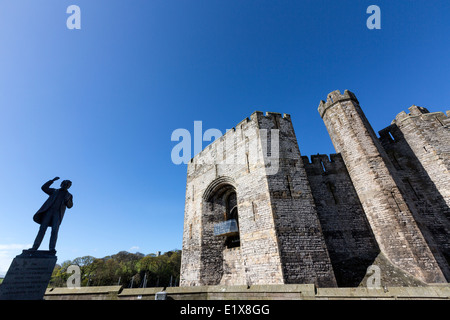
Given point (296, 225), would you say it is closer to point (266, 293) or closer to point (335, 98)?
point (266, 293)

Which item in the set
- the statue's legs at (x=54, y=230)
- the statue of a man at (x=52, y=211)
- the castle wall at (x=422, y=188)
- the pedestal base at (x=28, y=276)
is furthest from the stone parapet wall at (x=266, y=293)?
the castle wall at (x=422, y=188)

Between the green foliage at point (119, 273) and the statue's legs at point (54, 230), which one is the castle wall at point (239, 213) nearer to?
the statue's legs at point (54, 230)

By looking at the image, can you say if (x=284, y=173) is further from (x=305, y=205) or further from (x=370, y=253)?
(x=370, y=253)

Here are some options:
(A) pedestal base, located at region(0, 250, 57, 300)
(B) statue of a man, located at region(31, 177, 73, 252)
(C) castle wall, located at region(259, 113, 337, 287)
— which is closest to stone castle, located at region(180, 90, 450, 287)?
(C) castle wall, located at region(259, 113, 337, 287)

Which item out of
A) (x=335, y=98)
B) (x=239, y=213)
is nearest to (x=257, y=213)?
(x=239, y=213)

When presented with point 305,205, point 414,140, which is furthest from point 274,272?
point 414,140

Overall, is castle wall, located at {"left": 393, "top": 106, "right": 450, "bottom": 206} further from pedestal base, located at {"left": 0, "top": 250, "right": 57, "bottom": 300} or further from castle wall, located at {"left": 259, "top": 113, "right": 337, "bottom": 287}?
pedestal base, located at {"left": 0, "top": 250, "right": 57, "bottom": 300}

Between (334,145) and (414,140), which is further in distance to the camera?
(334,145)

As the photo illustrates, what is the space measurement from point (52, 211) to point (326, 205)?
40.9 feet

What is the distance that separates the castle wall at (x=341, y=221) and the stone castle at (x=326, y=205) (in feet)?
0.16

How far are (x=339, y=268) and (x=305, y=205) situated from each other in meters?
3.19

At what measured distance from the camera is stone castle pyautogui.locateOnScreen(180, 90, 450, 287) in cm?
786

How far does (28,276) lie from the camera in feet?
15.5

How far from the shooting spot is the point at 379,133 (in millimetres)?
13656
